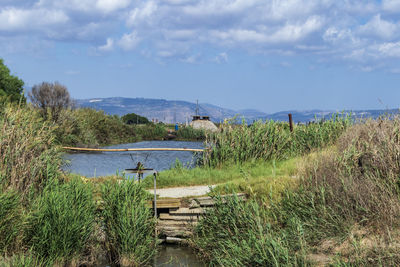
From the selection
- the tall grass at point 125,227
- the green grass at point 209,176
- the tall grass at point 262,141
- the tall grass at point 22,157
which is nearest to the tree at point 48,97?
the tall grass at point 262,141

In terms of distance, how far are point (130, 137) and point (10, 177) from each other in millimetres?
35159

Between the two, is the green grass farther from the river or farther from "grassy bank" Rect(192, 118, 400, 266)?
"grassy bank" Rect(192, 118, 400, 266)

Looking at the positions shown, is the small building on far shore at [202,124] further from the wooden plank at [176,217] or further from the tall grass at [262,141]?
the wooden plank at [176,217]

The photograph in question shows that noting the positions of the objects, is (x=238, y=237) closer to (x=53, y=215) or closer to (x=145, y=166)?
(x=53, y=215)

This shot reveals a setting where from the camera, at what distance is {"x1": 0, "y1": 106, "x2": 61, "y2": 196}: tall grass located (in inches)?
374

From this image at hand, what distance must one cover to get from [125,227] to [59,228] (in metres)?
1.41

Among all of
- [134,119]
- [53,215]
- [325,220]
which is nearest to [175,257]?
[53,215]

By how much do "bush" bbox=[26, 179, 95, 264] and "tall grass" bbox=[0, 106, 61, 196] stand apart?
1.13m

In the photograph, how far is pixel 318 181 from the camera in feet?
32.5

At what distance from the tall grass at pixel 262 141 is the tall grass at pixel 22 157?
6983 millimetres

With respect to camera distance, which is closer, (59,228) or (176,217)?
(59,228)

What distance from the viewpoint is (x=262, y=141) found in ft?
54.1

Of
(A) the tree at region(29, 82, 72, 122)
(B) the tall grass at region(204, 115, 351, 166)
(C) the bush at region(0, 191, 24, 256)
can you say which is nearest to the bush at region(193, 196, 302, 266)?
(C) the bush at region(0, 191, 24, 256)

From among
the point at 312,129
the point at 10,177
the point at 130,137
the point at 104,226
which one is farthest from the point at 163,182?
the point at 130,137
